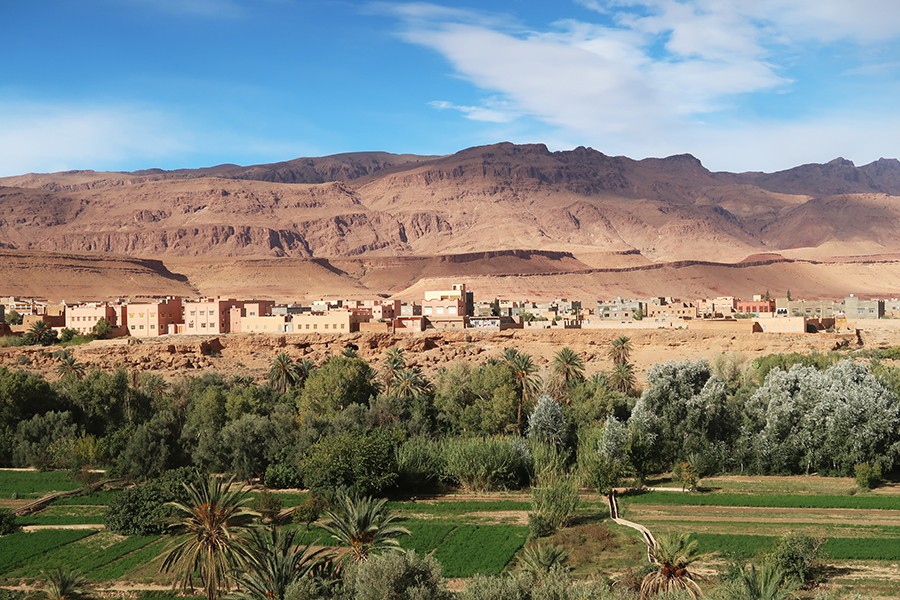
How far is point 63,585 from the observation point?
2641 centimetres

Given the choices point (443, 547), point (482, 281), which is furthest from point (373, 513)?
point (482, 281)

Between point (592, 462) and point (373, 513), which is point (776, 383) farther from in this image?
point (373, 513)

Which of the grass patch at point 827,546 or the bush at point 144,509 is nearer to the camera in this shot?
the grass patch at point 827,546

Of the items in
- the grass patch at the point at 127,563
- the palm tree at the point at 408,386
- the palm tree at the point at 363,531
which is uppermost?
the palm tree at the point at 408,386

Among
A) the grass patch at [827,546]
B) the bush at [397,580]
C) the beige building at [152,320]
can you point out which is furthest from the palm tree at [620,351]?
the bush at [397,580]

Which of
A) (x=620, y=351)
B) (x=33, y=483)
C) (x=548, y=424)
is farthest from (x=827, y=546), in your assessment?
(x=620, y=351)

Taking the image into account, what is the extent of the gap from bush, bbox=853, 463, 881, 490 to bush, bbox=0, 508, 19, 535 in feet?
100.0

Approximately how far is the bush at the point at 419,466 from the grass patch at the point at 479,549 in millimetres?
6125

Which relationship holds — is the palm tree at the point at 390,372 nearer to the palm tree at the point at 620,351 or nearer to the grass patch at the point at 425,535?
the palm tree at the point at 620,351

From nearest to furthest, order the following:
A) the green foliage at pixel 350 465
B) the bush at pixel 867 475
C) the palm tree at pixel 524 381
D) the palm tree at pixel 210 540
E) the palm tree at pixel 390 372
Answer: the palm tree at pixel 210 540
the green foliage at pixel 350 465
the bush at pixel 867 475
the palm tree at pixel 524 381
the palm tree at pixel 390 372

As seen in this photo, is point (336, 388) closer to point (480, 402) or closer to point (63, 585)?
point (480, 402)

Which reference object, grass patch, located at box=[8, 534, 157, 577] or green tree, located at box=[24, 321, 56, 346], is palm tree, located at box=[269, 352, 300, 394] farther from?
green tree, located at box=[24, 321, 56, 346]

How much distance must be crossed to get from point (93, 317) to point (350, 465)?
50731mm

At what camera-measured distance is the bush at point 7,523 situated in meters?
33.4
